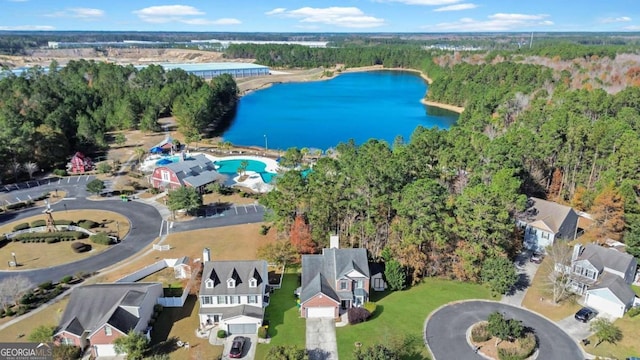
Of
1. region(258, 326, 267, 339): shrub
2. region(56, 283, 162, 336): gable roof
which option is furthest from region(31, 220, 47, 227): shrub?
region(258, 326, 267, 339): shrub

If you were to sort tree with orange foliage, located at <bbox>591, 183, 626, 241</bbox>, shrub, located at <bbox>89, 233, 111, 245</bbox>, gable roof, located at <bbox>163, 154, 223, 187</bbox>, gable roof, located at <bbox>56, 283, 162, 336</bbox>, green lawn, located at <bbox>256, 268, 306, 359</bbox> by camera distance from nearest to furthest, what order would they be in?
gable roof, located at <bbox>56, 283, 162, 336</bbox> < green lawn, located at <bbox>256, 268, 306, 359</bbox> < tree with orange foliage, located at <bbox>591, 183, 626, 241</bbox> < shrub, located at <bbox>89, 233, 111, 245</bbox> < gable roof, located at <bbox>163, 154, 223, 187</bbox>

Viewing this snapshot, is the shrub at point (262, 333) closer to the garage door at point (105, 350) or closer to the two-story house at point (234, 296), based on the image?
the two-story house at point (234, 296)

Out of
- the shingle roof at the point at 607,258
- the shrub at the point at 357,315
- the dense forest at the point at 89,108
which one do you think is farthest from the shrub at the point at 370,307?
the dense forest at the point at 89,108

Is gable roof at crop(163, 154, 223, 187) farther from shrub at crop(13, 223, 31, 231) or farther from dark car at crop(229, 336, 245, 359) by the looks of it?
dark car at crop(229, 336, 245, 359)

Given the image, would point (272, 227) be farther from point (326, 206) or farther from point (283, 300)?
point (283, 300)

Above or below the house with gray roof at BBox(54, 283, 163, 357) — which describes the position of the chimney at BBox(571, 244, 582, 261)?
above

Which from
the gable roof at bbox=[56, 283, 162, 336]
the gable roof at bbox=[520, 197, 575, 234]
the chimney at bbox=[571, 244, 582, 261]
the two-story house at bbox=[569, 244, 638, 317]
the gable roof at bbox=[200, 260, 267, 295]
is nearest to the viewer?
the gable roof at bbox=[56, 283, 162, 336]

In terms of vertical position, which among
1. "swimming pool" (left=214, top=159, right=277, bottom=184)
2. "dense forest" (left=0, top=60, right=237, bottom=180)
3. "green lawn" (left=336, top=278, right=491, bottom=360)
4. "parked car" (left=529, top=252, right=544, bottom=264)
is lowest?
"green lawn" (left=336, top=278, right=491, bottom=360)
